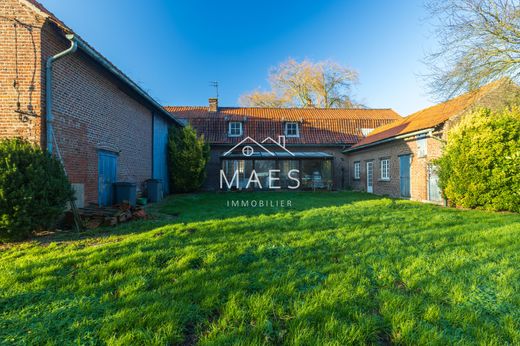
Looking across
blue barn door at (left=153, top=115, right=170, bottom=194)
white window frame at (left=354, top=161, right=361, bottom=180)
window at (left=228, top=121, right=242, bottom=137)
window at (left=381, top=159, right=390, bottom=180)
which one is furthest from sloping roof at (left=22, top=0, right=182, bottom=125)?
white window frame at (left=354, top=161, right=361, bottom=180)

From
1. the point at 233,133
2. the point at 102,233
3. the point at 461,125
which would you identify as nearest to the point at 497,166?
the point at 461,125

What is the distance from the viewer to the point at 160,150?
42.4 ft

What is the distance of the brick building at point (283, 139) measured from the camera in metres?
16.5

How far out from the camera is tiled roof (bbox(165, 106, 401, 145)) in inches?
700

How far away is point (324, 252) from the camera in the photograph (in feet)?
12.5

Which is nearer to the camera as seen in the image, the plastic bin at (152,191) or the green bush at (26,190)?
the green bush at (26,190)

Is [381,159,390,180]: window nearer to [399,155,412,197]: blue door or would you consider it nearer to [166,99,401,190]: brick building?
[399,155,412,197]: blue door

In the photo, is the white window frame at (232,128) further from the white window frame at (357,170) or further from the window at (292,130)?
the white window frame at (357,170)

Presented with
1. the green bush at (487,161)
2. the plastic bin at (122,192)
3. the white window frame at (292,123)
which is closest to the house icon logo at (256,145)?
the white window frame at (292,123)

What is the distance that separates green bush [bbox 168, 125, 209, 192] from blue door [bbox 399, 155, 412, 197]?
32.7 ft

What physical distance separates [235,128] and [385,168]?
33.2 ft

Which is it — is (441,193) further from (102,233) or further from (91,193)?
(91,193)

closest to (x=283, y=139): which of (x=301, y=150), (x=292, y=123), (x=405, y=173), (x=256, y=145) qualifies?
(x=301, y=150)

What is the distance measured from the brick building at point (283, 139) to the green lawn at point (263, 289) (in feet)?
38.9
